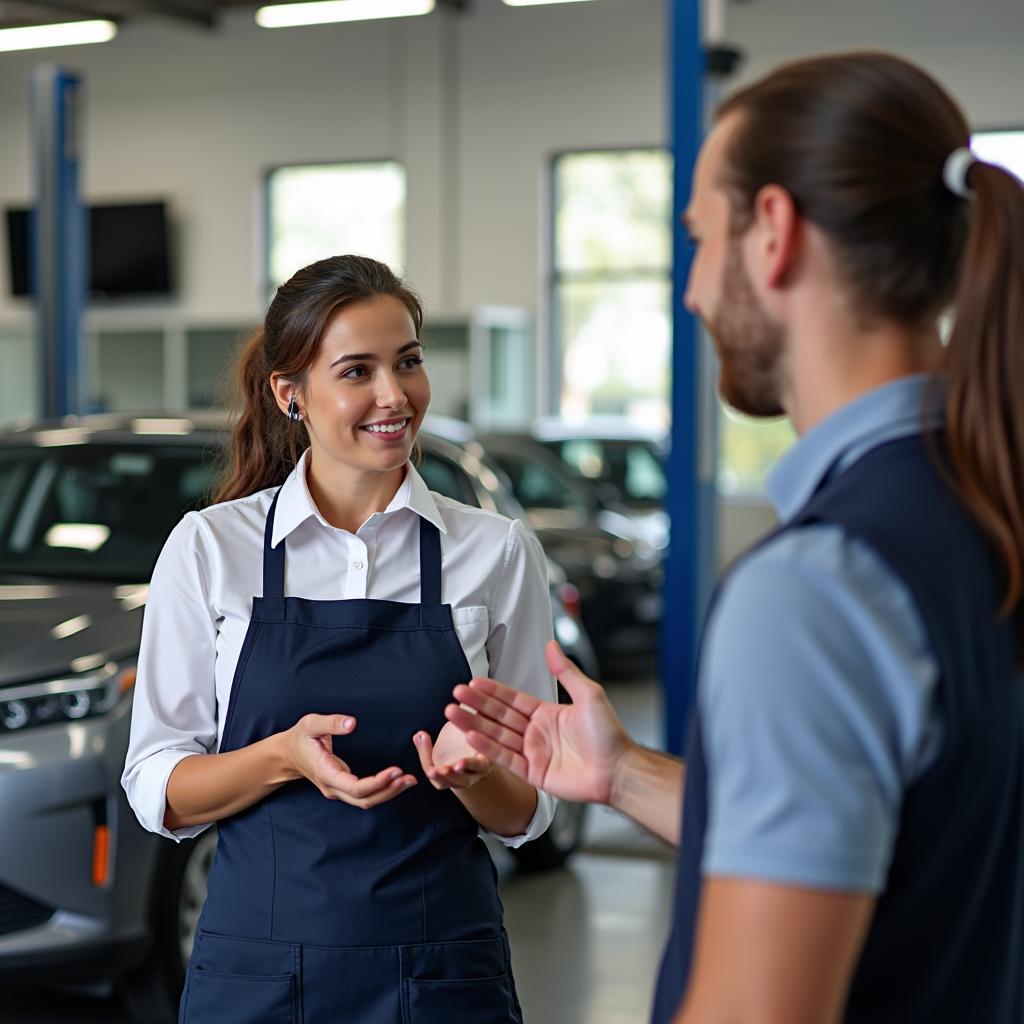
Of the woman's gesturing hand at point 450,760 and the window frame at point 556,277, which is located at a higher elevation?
the window frame at point 556,277

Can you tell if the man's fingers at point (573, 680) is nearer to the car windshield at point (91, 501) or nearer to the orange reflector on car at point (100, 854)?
the orange reflector on car at point (100, 854)

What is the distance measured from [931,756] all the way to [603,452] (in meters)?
9.85

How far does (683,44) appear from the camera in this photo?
5965mm

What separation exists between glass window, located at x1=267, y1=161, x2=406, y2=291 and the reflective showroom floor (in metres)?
10.5

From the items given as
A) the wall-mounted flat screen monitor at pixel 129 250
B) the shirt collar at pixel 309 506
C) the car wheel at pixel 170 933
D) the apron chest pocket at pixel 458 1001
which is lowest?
the car wheel at pixel 170 933

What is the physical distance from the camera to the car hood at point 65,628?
3506mm

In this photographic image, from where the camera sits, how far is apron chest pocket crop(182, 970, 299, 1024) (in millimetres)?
1958

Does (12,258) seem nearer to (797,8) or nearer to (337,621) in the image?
(797,8)

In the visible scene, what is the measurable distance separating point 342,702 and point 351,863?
0.68 feet

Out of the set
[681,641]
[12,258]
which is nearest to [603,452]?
[681,641]

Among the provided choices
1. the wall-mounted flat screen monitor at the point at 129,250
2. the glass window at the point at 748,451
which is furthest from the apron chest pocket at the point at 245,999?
the wall-mounted flat screen monitor at the point at 129,250

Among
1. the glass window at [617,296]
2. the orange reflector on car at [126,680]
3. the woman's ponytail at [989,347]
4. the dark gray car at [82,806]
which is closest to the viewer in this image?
the woman's ponytail at [989,347]

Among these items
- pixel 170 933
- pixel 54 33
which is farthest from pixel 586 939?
pixel 54 33

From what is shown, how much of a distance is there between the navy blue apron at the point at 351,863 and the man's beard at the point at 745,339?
0.94 metres
